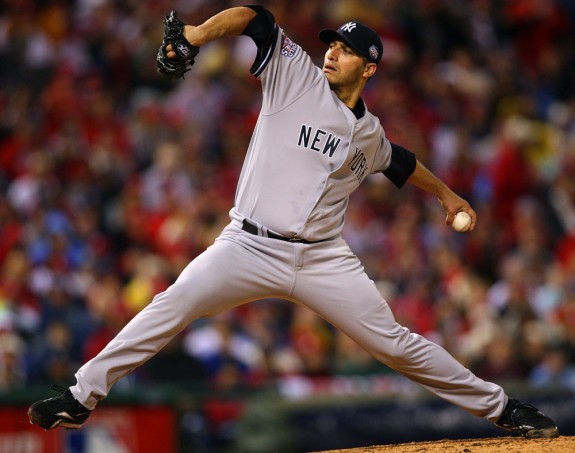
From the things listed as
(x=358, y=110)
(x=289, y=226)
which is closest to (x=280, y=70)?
(x=358, y=110)

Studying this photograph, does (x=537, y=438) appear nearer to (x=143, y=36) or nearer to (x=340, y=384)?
(x=340, y=384)

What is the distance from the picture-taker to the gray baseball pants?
471 cm

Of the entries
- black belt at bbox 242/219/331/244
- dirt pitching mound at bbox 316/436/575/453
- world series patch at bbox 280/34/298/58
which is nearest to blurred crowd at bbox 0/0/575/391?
dirt pitching mound at bbox 316/436/575/453

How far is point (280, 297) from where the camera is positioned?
5.04 meters

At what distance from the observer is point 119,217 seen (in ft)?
32.7

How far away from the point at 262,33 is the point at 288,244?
0.97 metres

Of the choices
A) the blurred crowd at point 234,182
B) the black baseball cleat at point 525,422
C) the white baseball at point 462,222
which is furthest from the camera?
the blurred crowd at point 234,182

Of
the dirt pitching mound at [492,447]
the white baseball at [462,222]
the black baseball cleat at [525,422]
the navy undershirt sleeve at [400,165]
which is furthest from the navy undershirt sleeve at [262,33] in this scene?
the black baseball cleat at [525,422]

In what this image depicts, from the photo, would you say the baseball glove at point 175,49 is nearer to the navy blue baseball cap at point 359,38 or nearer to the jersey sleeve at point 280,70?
the jersey sleeve at point 280,70

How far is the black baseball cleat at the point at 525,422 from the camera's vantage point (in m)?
5.38

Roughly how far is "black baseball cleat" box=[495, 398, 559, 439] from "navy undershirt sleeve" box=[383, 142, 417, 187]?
1.29m

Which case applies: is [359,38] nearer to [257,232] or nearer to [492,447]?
[257,232]

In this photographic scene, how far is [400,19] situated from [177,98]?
3017 millimetres

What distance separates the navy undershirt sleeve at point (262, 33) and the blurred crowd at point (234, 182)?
370 cm
